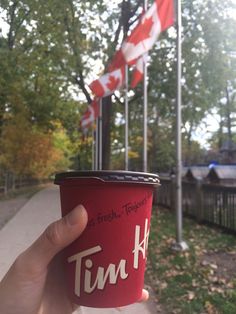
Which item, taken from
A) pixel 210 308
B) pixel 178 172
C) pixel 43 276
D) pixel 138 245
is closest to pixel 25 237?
pixel 178 172

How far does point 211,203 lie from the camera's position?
1053cm

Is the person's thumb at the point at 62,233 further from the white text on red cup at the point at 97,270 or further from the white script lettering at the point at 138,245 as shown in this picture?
the white script lettering at the point at 138,245

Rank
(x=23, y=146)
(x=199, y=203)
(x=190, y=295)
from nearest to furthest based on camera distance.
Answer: (x=190, y=295), (x=199, y=203), (x=23, y=146)

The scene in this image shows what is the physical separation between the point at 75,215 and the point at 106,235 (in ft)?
0.43

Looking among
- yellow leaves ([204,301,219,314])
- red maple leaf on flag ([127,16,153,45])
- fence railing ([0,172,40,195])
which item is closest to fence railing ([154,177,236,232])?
red maple leaf on flag ([127,16,153,45])

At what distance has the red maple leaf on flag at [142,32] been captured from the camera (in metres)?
9.61

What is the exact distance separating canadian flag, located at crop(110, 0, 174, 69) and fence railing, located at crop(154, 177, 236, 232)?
354cm

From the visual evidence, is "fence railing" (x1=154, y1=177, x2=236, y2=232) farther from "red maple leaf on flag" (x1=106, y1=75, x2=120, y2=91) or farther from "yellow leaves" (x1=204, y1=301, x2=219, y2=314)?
"yellow leaves" (x1=204, y1=301, x2=219, y2=314)

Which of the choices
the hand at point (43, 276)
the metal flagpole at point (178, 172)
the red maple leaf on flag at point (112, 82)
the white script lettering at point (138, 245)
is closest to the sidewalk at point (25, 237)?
the hand at point (43, 276)

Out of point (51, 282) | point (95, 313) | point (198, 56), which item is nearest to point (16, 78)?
point (198, 56)

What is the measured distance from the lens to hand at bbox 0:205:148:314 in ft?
5.16

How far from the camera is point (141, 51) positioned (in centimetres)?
1045

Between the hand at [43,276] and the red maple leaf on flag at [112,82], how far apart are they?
1336 cm

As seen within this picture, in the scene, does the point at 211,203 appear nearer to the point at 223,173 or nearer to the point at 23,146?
the point at 223,173
